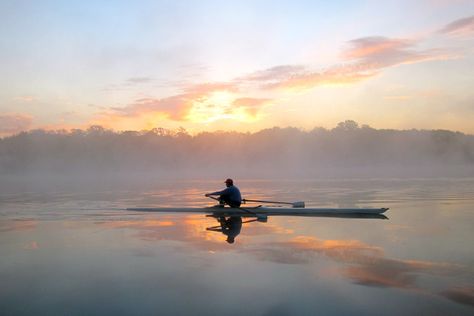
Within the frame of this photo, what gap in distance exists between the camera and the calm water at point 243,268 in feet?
22.0

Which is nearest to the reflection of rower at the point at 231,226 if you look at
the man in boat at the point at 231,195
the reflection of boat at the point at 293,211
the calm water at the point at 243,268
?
the calm water at the point at 243,268

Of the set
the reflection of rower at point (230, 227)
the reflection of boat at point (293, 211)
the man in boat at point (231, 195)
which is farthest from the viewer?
the man in boat at point (231, 195)

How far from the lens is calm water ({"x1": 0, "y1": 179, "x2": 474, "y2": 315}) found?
22.0 feet

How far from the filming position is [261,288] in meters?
7.48

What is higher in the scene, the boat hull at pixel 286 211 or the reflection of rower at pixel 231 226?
the boat hull at pixel 286 211

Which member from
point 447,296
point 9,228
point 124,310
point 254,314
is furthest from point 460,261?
point 9,228

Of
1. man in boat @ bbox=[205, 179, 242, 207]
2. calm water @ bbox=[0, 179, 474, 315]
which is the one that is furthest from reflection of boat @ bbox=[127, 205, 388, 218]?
calm water @ bbox=[0, 179, 474, 315]

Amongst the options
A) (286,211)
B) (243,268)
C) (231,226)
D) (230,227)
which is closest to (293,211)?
(286,211)

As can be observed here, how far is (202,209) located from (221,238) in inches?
200

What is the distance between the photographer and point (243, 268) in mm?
8766

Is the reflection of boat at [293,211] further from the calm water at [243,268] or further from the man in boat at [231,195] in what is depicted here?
the calm water at [243,268]

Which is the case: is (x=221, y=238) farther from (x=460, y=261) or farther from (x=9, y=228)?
(x=9, y=228)

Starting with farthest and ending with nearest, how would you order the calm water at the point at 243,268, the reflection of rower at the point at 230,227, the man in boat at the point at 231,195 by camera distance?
A: 1. the man in boat at the point at 231,195
2. the reflection of rower at the point at 230,227
3. the calm water at the point at 243,268

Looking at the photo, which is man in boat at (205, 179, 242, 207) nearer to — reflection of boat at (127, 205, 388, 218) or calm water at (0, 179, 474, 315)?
reflection of boat at (127, 205, 388, 218)
